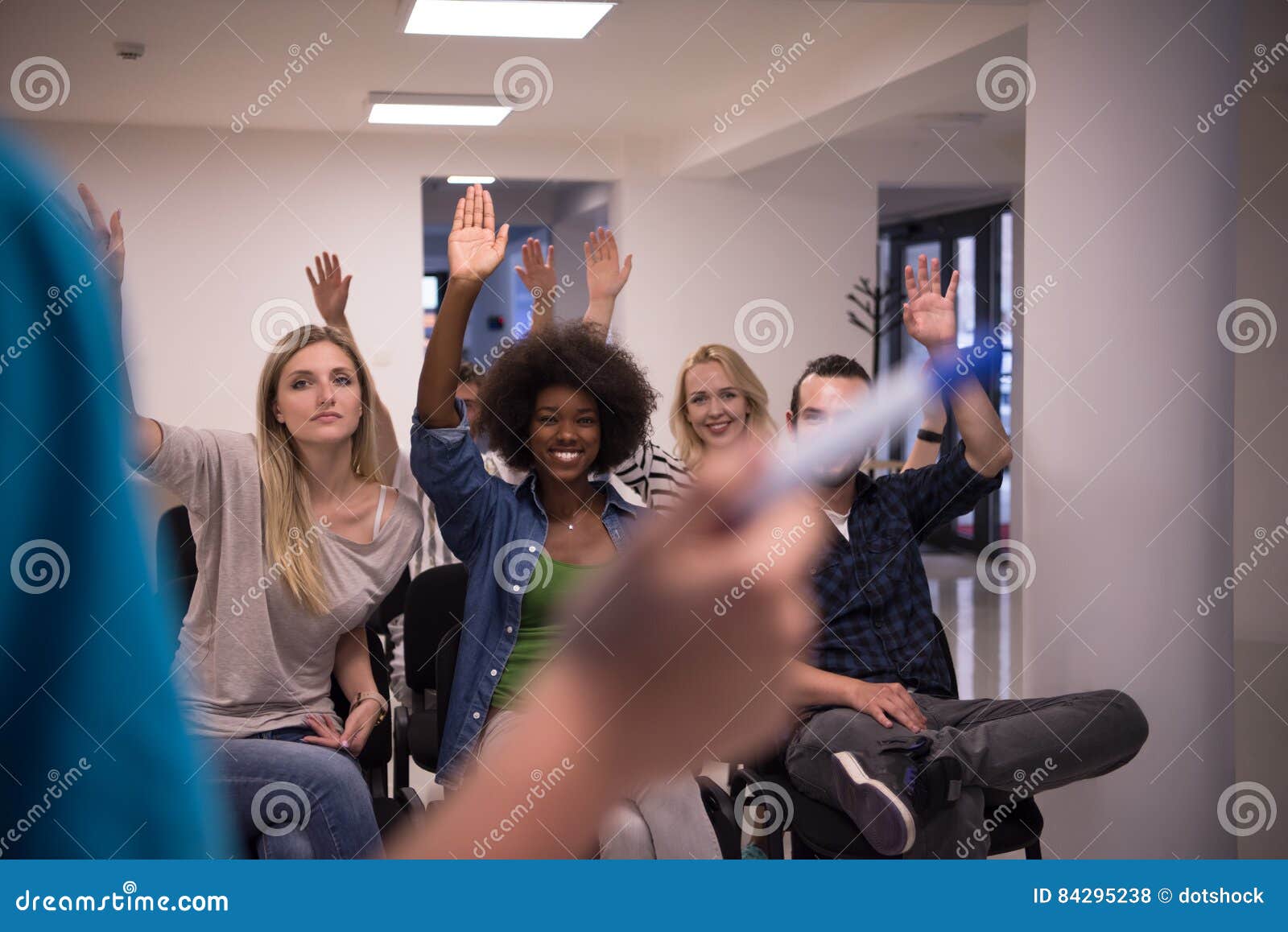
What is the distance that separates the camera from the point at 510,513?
2586 mm

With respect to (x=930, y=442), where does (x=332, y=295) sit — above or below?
above

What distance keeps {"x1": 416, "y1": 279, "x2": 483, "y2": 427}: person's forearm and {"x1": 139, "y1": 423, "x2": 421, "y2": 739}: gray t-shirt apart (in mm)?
366

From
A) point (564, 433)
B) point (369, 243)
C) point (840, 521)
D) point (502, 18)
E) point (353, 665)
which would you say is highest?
point (502, 18)

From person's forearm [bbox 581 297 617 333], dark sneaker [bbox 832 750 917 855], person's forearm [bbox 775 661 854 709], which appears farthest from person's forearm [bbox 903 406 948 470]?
dark sneaker [bbox 832 750 917 855]

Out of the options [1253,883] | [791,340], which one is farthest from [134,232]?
[1253,883]

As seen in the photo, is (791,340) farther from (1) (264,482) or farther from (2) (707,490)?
(2) (707,490)

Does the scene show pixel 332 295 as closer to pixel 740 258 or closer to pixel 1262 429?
pixel 1262 429

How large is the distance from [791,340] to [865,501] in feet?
15.3

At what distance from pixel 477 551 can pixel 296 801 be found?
2.12 feet

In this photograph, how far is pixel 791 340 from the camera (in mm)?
7488

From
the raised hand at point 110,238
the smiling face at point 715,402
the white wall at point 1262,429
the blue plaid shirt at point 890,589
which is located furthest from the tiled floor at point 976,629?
the raised hand at point 110,238

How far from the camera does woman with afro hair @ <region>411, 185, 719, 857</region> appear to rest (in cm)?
243

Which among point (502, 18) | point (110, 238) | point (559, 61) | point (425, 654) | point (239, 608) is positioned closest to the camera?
point (110, 238)

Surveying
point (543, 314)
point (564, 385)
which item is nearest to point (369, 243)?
point (543, 314)
